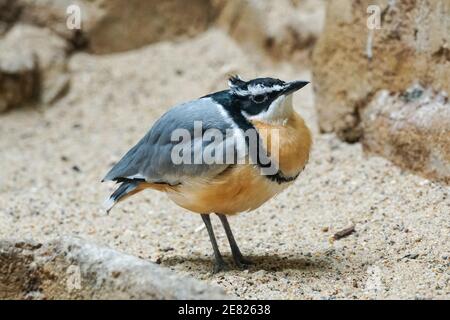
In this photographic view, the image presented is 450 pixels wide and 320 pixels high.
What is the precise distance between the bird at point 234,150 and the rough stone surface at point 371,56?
131 cm

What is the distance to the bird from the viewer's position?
12.3 ft

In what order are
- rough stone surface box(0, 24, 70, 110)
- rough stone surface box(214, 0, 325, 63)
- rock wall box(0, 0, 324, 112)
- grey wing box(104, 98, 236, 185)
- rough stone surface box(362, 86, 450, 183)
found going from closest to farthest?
grey wing box(104, 98, 236, 185)
rough stone surface box(362, 86, 450, 183)
rough stone surface box(214, 0, 325, 63)
rock wall box(0, 0, 324, 112)
rough stone surface box(0, 24, 70, 110)

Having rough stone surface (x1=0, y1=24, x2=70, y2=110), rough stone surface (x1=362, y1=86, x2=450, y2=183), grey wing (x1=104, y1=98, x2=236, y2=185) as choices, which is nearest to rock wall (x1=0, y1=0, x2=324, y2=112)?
rough stone surface (x1=0, y1=24, x2=70, y2=110)

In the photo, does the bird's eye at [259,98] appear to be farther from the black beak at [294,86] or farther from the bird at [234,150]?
the black beak at [294,86]

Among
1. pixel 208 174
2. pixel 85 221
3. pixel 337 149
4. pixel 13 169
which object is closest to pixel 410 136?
pixel 337 149

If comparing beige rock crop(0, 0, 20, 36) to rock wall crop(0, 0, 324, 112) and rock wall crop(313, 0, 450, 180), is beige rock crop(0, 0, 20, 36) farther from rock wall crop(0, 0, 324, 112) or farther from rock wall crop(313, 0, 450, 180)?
rock wall crop(313, 0, 450, 180)

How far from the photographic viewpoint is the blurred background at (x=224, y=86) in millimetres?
3953

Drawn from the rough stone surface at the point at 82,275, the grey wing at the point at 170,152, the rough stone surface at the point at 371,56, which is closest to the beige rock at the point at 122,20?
the rough stone surface at the point at 371,56

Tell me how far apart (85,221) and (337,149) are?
1916 millimetres

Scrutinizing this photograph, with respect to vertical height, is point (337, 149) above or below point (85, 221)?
above

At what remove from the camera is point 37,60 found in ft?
24.8

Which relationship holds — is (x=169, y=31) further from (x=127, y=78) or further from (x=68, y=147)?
(x=68, y=147)

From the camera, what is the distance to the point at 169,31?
8.11 m

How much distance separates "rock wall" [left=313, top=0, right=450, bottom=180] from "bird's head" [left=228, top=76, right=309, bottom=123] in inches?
52.5
